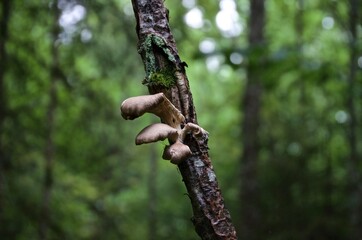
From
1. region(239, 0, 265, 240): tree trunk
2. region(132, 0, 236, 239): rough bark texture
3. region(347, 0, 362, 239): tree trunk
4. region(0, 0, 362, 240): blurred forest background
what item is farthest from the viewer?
region(239, 0, 265, 240): tree trunk

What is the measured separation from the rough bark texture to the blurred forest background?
354 cm

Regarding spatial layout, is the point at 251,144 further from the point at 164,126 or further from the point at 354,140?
the point at 164,126

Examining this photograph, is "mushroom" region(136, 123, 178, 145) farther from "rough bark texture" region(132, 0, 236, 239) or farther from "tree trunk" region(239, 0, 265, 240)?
"tree trunk" region(239, 0, 265, 240)

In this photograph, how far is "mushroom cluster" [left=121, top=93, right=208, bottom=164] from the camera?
1931 mm

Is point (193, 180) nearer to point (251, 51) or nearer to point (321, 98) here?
point (251, 51)

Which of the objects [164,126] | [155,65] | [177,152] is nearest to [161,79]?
[155,65]

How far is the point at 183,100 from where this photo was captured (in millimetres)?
2119

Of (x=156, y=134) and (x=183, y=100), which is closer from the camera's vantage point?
(x=156, y=134)

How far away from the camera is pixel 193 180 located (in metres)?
2.05

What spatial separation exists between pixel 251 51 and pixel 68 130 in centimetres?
493

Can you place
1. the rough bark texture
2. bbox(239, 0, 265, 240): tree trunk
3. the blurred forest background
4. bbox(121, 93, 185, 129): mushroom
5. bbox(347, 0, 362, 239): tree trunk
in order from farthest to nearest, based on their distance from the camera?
bbox(239, 0, 265, 240): tree trunk < the blurred forest background < bbox(347, 0, 362, 239): tree trunk < the rough bark texture < bbox(121, 93, 185, 129): mushroom

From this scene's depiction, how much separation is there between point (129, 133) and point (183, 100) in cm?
1224

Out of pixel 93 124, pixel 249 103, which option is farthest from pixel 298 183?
pixel 93 124

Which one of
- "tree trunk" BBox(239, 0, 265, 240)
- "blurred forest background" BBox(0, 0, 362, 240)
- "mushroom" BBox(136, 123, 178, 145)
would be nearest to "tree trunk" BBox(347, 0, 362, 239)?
"blurred forest background" BBox(0, 0, 362, 240)
